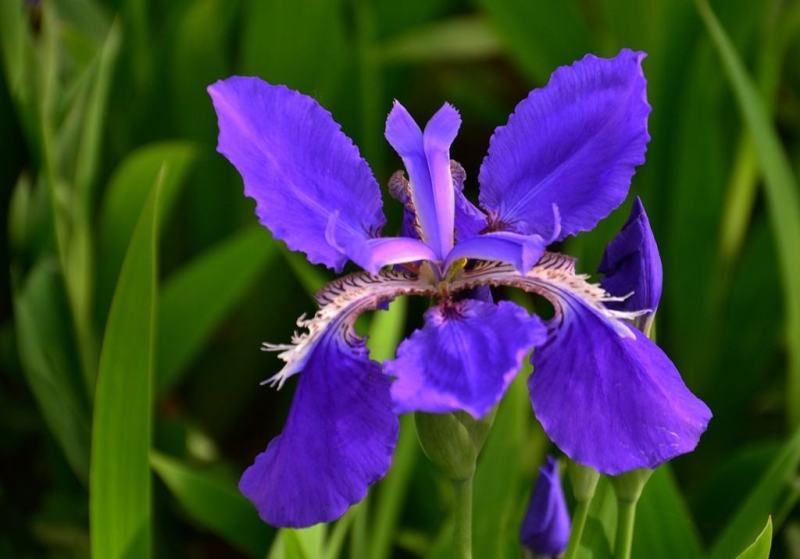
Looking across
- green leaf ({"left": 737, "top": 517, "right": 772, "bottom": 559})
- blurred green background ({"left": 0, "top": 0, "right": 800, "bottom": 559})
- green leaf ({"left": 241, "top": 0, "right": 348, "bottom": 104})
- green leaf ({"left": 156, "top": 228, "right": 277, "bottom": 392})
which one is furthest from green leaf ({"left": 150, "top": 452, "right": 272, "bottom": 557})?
green leaf ({"left": 241, "top": 0, "right": 348, "bottom": 104})

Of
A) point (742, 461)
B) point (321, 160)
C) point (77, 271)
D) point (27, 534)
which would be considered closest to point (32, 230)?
point (77, 271)

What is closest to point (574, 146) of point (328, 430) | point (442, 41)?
point (328, 430)

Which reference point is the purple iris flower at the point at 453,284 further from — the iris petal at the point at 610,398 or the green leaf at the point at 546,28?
the green leaf at the point at 546,28

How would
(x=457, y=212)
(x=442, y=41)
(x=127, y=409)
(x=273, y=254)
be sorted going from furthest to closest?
(x=442, y=41) < (x=273, y=254) < (x=127, y=409) < (x=457, y=212)

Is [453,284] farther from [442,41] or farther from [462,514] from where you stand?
[442,41]

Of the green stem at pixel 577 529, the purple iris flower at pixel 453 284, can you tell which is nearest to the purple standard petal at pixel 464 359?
the purple iris flower at pixel 453 284

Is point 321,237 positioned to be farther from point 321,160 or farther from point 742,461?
point 742,461
